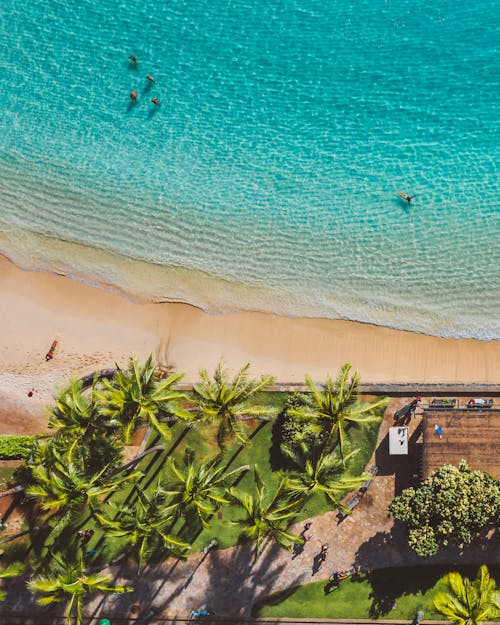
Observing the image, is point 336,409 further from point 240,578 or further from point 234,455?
point 240,578

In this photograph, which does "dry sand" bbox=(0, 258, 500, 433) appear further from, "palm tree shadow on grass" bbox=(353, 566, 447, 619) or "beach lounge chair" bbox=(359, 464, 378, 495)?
"palm tree shadow on grass" bbox=(353, 566, 447, 619)

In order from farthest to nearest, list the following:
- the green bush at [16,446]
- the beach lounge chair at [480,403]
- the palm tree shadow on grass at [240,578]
Result: 1. the green bush at [16,446]
2. the beach lounge chair at [480,403]
3. the palm tree shadow on grass at [240,578]

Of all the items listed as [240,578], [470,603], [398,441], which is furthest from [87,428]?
[470,603]

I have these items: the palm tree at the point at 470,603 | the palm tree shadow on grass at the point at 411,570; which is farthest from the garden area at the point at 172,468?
the palm tree at the point at 470,603

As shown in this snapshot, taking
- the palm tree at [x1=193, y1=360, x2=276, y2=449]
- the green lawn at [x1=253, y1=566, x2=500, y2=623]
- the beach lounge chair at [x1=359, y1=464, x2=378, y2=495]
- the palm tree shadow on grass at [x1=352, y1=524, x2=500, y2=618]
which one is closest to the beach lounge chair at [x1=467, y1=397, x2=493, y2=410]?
the beach lounge chair at [x1=359, y1=464, x2=378, y2=495]

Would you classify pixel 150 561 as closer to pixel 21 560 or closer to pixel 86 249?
pixel 21 560

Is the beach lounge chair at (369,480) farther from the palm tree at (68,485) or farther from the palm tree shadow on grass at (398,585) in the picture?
the palm tree at (68,485)
